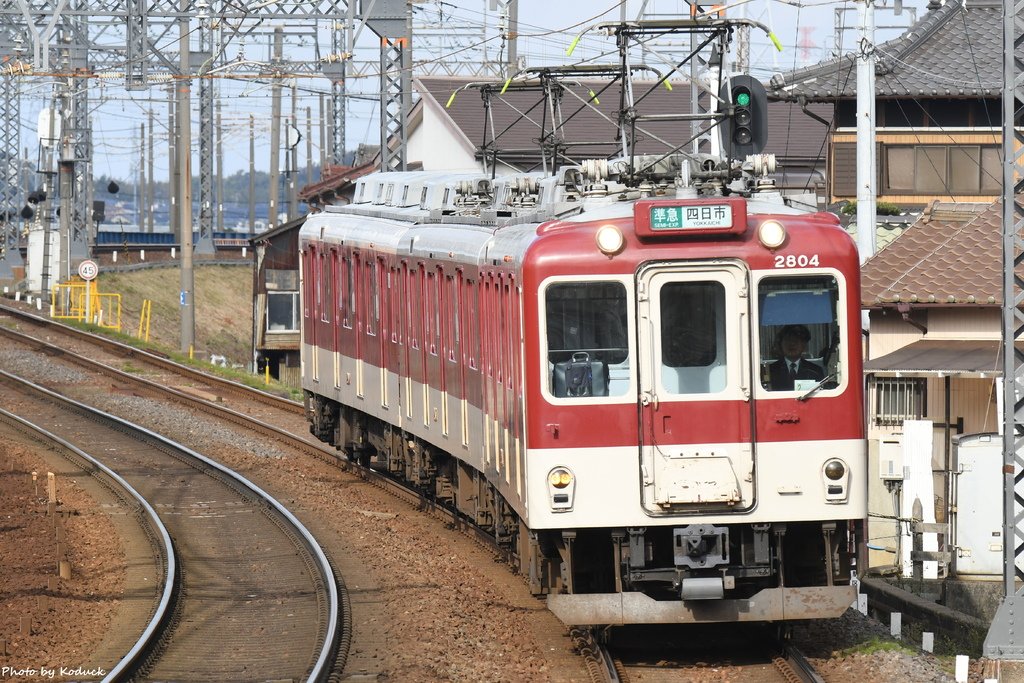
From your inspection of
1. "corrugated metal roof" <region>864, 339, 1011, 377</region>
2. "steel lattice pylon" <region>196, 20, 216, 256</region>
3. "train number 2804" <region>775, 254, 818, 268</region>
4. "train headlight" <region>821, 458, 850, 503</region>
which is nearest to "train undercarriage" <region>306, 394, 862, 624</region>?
"train headlight" <region>821, 458, 850, 503</region>

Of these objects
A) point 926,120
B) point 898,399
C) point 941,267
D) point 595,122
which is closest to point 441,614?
point 898,399

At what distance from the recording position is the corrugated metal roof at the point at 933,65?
2448 cm

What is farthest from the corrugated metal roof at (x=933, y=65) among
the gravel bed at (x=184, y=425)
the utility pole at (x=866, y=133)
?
the gravel bed at (x=184, y=425)

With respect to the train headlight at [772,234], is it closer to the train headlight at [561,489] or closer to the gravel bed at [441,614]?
the train headlight at [561,489]

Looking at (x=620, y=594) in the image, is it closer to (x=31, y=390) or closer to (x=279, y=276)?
(x=31, y=390)

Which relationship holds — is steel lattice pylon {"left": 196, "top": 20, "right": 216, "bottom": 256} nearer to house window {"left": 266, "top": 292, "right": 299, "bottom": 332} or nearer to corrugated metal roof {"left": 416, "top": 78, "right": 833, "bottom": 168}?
corrugated metal roof {"left": 416, "top": 78, "right": 833, "bottom": 168}

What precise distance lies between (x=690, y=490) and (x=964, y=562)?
5462 mm

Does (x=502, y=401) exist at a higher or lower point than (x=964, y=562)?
higher

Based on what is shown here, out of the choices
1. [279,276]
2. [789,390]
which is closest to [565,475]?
[789,390]

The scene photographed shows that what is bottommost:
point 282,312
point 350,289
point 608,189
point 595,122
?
point 282,312

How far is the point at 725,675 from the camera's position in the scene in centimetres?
873

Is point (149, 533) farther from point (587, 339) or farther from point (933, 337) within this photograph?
point (933, 337)

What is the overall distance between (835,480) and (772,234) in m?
1.39

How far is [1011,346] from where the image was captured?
8438mm
